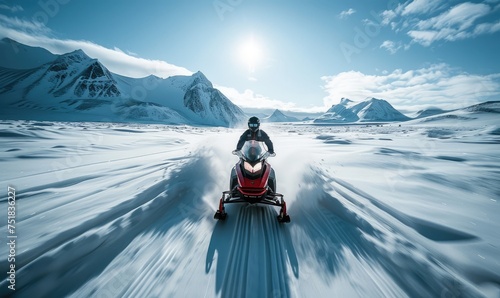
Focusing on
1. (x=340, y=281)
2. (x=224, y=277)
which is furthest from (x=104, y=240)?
(x=340, y=281)

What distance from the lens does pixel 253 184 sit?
5328mm

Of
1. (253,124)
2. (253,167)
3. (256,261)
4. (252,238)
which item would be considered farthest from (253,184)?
(253,124)

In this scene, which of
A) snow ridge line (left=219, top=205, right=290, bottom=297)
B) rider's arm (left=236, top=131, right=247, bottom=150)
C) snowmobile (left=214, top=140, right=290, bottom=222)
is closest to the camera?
snow ridge line (left=219, top=205, right=290, bottom=297)

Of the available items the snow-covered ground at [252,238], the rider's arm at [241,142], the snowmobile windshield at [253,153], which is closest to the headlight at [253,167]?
the snowmobile windshield at [253,153]

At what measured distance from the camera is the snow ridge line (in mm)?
3107

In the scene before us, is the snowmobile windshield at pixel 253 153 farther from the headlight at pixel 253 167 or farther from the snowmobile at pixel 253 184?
the headlight at pixel 253 167

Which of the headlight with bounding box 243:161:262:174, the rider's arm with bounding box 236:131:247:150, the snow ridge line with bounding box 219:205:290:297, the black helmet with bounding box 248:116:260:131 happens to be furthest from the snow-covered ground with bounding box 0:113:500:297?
the black helmet with bounding box 248:116:260:131

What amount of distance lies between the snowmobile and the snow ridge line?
0.45 m

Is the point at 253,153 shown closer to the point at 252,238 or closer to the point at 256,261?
the point at 252,238

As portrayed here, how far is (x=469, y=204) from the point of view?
579 centimetres

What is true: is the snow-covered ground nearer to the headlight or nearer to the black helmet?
the headlight

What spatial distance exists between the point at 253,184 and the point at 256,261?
197 centimetres

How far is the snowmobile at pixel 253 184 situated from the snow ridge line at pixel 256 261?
1.48 ft

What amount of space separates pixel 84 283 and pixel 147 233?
139 cm
